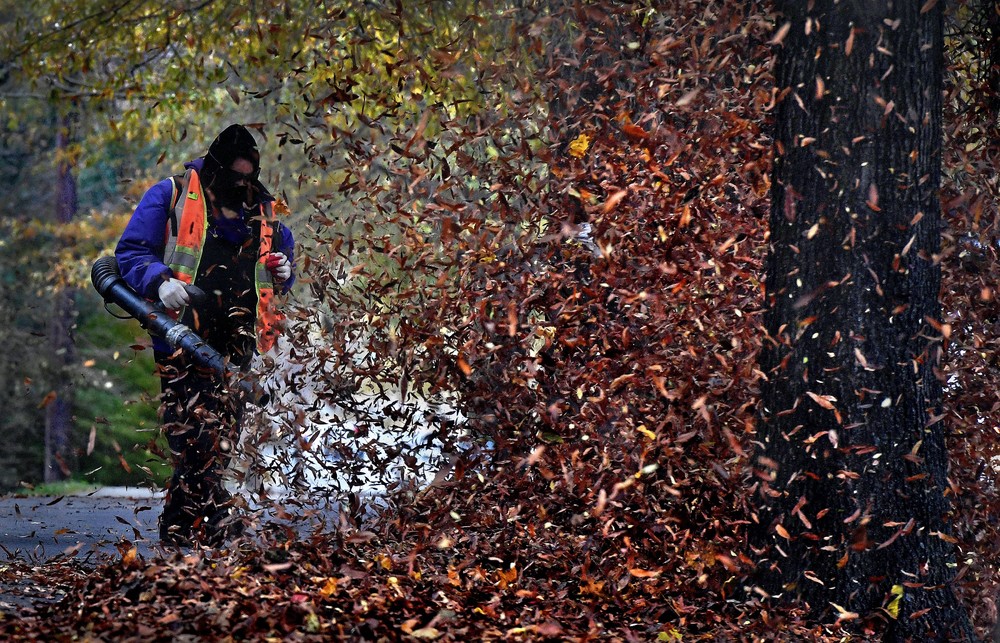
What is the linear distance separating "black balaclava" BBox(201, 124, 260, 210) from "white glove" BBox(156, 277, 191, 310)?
27.5 inches

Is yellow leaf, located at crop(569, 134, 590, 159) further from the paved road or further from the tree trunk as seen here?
the tree trunk

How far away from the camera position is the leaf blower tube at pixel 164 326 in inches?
243

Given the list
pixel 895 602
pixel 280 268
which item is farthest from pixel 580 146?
pixel 895 602

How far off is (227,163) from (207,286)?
792 millimetres

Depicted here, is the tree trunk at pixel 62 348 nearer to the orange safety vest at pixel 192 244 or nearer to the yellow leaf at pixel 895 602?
the orange safety vest at pixel 192 244

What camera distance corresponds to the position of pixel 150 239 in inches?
256

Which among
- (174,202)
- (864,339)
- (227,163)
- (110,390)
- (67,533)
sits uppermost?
(227,163)

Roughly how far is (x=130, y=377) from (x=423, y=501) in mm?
15626

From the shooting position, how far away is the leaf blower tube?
618 centimetres

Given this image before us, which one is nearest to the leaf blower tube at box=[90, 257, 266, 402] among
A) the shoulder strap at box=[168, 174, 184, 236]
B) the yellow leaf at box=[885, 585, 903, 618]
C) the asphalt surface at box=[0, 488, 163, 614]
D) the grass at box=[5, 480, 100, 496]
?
the shoulder strap at box=[168, 174, 184, 236]

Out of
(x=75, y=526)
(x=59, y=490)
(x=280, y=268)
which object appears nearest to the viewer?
(x=280, y=268)

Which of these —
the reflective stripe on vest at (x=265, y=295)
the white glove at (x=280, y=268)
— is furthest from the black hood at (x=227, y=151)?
the white glove at (x=280, y=268)

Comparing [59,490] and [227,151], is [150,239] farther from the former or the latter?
[59,490]

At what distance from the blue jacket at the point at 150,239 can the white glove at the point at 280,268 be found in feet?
0.72
